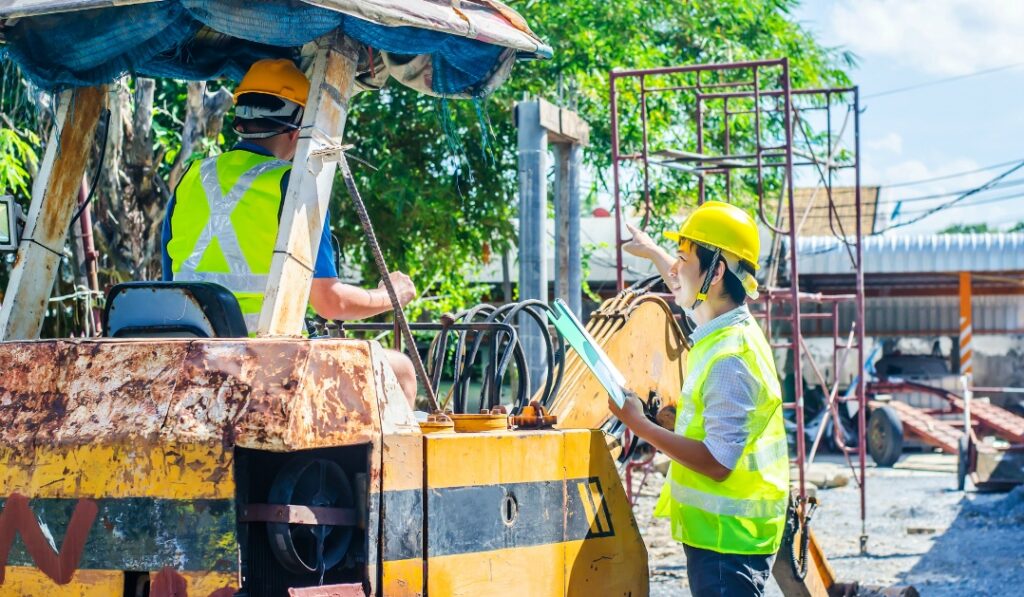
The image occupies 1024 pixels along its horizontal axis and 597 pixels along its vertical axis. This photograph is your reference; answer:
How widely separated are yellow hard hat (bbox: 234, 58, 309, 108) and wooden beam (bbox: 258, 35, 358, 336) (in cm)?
27

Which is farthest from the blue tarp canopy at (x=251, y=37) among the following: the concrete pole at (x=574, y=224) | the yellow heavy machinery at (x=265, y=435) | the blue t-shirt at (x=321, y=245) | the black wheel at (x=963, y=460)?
the black wheel at (x=963, y=460)

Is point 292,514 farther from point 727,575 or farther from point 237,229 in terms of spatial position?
point 727,575

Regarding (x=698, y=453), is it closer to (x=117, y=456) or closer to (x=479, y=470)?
(x=479, y=470)

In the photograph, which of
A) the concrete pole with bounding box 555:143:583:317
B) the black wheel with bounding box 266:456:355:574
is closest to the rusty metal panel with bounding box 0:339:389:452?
the black wheel with bounding box 266:456:355:574

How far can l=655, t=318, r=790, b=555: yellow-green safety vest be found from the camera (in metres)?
4.20

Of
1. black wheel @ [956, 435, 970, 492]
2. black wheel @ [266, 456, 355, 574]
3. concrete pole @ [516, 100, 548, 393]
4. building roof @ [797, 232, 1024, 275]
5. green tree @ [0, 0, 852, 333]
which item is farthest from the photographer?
building roof @ [797, 232, 1024, 275]

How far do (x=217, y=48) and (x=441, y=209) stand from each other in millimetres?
8526

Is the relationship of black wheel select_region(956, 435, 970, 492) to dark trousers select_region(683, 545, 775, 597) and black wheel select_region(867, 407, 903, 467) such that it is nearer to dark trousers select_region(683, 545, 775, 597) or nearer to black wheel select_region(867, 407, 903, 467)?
black wheel select_region(867, 407, 903, 467)

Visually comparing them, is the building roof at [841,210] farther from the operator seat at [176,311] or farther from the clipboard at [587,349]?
the operator seat at [176,311]

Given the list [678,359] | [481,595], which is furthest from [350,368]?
[678,359]

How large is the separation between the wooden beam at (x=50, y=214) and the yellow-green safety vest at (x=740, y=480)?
7.40 feet

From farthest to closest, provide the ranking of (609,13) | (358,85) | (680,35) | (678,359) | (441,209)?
(680,35) → (609,13) → (441,209) → (678,359) → (358,85)

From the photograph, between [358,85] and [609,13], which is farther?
[609,13]

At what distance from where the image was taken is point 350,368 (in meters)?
3.63
